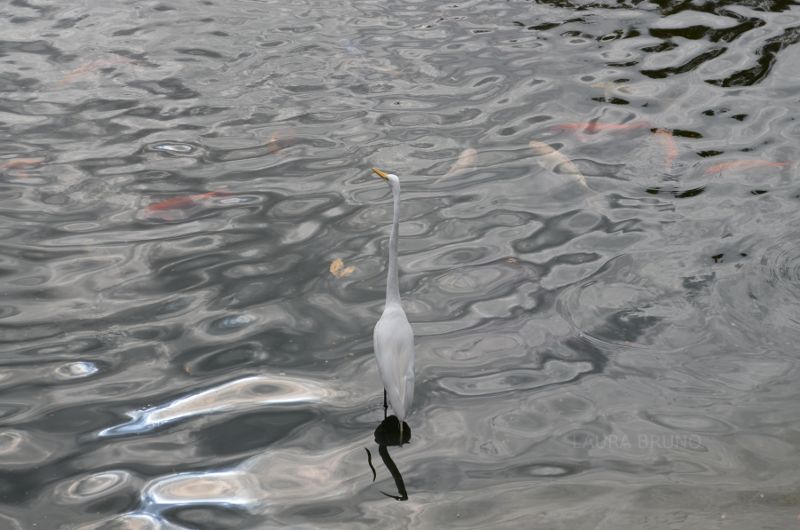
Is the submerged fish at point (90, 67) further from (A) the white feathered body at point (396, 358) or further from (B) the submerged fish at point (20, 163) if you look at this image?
(A) the white feathered body at point (396, 358)

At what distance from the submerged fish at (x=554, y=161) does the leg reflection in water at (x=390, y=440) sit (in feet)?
7.93

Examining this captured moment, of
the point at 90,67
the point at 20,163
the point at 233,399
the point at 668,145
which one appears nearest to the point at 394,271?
the point at 233,399

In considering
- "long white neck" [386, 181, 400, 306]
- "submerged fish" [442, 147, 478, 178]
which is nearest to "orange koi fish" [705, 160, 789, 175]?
"submerged fish" [442, 147, 478, 178]

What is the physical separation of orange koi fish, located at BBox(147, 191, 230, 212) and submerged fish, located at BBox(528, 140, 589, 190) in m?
2.10

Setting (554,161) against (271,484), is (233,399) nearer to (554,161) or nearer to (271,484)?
(271,484)

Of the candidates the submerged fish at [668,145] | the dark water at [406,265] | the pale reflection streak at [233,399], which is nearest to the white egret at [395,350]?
the dark water at [406,265]

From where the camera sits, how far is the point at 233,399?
421cm

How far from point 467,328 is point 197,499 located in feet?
5.34

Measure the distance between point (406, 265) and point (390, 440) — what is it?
141 cm

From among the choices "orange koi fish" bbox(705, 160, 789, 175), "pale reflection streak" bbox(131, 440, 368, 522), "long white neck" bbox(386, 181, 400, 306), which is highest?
"long white neck" bbox(386, 181, 400, 306)

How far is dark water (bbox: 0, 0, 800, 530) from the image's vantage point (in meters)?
3.82

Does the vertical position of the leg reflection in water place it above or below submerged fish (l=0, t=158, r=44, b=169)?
below

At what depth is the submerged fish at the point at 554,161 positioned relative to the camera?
5905 mm

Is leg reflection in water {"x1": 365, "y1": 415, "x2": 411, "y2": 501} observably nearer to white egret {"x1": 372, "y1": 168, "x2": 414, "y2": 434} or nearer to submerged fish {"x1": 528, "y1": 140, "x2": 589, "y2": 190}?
white egret {"x1": 372, "y1": 168, "x2": 414, "y2": 434}
